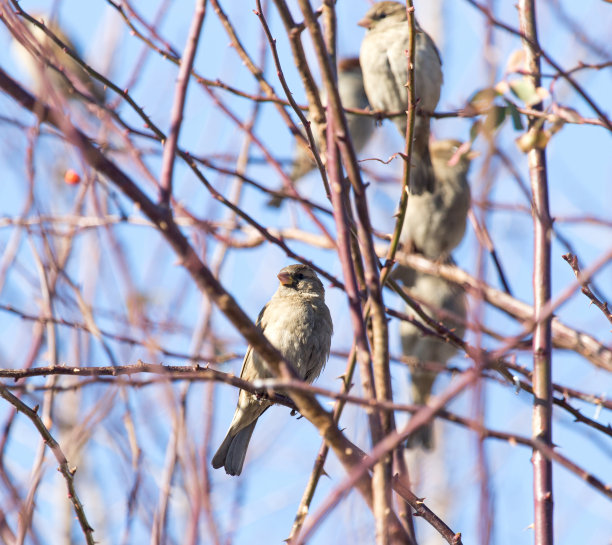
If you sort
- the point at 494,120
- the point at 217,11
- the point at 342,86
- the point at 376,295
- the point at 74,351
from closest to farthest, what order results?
the point at 376,295, the point at 494,120, the point at 217,11, the point at 74,351, the point at 342,86

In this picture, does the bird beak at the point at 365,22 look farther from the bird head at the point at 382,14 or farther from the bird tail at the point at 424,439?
the bird tail at the point at 424,439

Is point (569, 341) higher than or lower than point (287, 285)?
lower

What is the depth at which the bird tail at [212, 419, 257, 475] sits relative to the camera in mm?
4145

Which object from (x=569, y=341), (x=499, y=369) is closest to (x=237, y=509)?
(x=499, y=369)

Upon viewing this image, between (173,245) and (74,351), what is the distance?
224 cm

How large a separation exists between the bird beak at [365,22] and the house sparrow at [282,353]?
2.54 m

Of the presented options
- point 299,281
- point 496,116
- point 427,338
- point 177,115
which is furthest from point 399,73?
point 177,115

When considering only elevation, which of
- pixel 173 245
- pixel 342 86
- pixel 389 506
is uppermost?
pixel 342 86

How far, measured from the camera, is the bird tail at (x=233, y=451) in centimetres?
414

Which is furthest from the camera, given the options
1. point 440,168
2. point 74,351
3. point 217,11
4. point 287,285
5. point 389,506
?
point 440,168

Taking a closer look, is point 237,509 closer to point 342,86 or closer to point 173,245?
point 173,245

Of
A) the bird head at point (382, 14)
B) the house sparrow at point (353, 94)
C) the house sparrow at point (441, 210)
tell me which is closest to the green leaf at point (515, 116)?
the bird head at point (382, 14)

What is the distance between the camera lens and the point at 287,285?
4699 millimetres

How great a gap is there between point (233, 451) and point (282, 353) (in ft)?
1.98
